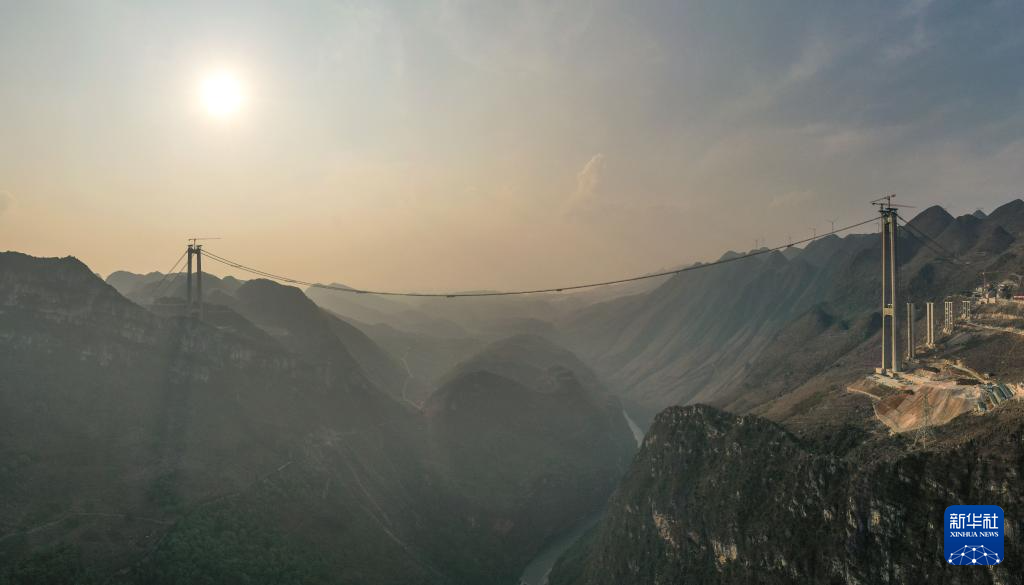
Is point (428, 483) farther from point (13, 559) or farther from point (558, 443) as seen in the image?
point (13, 559)

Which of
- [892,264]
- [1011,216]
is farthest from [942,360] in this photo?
[1011,216]

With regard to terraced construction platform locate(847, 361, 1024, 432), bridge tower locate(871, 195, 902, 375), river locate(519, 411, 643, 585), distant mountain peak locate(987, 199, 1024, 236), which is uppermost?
distant mountain peak locate(987, 199, 1024, 236)

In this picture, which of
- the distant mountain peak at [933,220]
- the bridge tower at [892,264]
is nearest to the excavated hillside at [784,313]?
the distant mountain peak at [933,220]

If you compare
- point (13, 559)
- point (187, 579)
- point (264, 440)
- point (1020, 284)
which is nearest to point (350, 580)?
point (187, 579)

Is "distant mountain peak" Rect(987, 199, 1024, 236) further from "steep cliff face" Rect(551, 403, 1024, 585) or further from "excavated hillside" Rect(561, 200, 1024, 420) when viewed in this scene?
"steep cliff face" Rect(551, 403, 1024, 585)

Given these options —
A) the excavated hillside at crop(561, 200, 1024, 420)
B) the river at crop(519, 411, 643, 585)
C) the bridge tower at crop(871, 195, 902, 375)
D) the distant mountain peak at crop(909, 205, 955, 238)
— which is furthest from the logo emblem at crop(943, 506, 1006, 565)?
the distant mountain peak at crop(909, 205, 955, 238)

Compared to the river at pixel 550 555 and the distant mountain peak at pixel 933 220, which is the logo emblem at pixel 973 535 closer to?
the river at pixel 550 555
